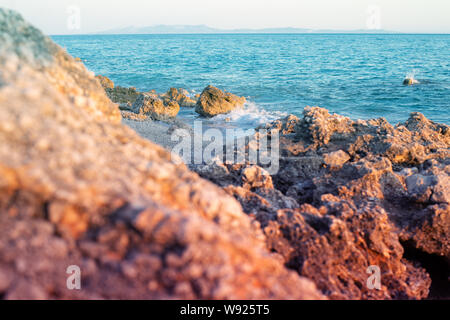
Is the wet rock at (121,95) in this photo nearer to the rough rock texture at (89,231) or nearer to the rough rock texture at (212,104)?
the rough rock texture at (212,104)

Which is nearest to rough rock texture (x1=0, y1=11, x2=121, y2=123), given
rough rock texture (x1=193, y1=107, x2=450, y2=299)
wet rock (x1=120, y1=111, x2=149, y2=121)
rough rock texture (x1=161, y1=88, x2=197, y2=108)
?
rough rock texture (x1=193, y1=107, x2=450, y2=299)

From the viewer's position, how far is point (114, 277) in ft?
3.78

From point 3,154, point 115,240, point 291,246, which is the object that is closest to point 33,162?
point 3,154

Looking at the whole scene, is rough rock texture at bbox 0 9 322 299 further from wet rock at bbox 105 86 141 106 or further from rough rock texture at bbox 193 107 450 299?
wet rock at bbox 105 86 141 106

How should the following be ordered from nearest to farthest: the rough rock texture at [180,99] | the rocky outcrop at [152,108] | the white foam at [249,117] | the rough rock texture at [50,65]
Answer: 1. the rough rock texture at [50,65]
2. the rocky outcrop at [152,108]
3. the white foam at [249,117]
4. the rough rock texture at [180,99]

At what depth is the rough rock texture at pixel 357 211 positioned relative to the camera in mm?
1924

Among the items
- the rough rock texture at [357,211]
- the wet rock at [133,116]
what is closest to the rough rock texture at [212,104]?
the wet rock at [133,116]

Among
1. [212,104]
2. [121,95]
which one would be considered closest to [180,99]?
[212,104]

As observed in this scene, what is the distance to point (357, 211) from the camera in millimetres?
2283

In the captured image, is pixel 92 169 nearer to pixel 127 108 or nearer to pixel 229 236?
pixel 229 236

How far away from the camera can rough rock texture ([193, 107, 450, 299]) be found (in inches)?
75.7

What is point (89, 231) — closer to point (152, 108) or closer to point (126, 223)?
point (126, 223)

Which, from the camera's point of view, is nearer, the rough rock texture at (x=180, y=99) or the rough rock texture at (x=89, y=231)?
the rough rock texture at (x=89, y=231)

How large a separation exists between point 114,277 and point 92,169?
0.39 meters
